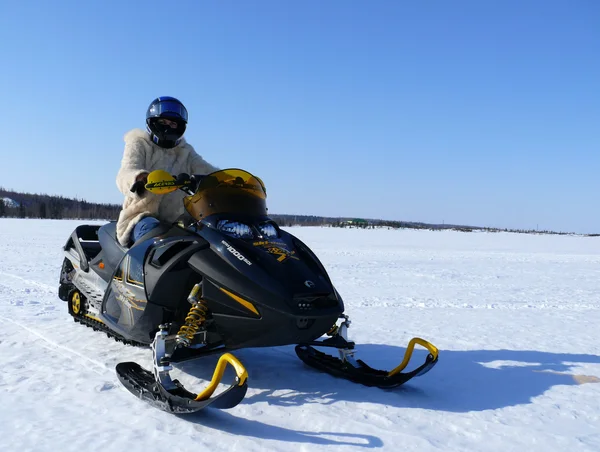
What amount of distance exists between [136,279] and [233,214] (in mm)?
904

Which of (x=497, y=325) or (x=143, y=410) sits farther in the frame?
(x=497, y=325)

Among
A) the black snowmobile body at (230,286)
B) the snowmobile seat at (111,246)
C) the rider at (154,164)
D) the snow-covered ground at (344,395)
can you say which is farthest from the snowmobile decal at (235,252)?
the snowmobile seat at (111,246)

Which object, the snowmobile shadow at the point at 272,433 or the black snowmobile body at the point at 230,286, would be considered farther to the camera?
the black snowmobile body at the point at 230,286

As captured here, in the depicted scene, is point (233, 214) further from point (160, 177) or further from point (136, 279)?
point (136, 279)

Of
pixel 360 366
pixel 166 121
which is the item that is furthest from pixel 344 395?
pixel 166 121

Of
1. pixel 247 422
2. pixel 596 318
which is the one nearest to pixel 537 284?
pixel 596 318

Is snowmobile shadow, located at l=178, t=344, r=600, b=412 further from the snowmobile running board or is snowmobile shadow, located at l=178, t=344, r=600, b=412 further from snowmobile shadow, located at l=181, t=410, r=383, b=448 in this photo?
the snowmobile running board

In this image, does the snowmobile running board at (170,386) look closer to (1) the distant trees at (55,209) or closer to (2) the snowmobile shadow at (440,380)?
(2) the snowmobile shadow at (440,380)

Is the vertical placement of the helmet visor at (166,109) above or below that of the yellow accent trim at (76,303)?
above

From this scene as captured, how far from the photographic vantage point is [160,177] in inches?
149

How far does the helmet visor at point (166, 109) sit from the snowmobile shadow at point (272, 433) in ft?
8.91

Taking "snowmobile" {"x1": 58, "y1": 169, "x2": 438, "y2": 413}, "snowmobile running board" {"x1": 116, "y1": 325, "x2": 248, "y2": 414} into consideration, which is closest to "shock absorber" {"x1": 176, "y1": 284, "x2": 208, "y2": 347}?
"snowmobile" {"x1": 58, "y1": 169, "x2": 438, "y2": 413}

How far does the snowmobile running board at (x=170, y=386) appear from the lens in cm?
287

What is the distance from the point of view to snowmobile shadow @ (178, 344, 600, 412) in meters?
3.43
